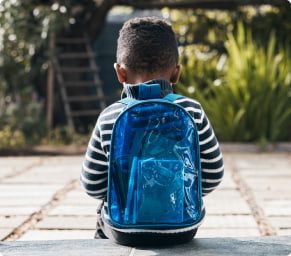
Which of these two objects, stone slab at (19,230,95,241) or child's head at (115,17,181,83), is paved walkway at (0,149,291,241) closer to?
stone slab at (19,230,95,241)

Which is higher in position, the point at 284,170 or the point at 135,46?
the point at 135,46

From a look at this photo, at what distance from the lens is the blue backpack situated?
68.3 inches

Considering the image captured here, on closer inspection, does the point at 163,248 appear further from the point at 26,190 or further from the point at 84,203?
the point at 26,190

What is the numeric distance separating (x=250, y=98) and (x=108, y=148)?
14.8 ft

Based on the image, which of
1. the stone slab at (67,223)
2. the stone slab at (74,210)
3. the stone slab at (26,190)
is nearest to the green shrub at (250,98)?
the stone slab at (26,190)

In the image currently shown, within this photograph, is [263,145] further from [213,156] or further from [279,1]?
[213,156]

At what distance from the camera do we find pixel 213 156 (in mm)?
1872

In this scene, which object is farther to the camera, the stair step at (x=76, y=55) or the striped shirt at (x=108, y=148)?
the stair step at (x=76, y=55)

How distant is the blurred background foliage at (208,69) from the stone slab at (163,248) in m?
4.15

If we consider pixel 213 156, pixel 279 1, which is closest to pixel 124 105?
pixel 213 156

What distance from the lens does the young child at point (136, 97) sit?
1.80 m

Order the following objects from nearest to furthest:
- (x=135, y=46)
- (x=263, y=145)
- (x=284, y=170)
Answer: (x=135, y=46)
(x=284, y=170)
(x=263, y=145)

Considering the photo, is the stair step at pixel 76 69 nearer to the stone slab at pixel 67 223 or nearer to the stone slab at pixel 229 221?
the stone slab at pixel 67 223

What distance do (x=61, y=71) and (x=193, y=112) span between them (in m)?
5.95
